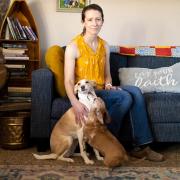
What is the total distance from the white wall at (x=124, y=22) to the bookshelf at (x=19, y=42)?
17cm

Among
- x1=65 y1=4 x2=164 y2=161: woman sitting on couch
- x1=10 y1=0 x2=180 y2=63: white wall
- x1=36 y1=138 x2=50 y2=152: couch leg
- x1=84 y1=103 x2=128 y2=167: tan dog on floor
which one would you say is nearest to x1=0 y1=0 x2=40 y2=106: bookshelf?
x1=10 y1=0 x2=180 y2=63: white wall

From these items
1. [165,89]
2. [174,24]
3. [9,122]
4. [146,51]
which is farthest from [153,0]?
[9,122]

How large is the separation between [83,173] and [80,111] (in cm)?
43

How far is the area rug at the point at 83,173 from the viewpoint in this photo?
2.01 meters

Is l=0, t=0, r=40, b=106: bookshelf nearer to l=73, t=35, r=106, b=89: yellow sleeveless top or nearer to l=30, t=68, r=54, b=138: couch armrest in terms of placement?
l=30, t=68, r=54, b=138: couch armrest

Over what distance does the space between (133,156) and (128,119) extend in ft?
0.88

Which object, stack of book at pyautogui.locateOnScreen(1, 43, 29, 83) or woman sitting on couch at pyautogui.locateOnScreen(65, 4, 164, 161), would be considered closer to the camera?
woman sitting on couch at pyautogui.locateOnScreen(65, 4, 164, 161)

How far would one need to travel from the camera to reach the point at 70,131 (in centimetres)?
236

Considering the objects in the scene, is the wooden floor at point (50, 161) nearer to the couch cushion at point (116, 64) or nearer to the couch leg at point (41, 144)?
the couch leg at point (41, 144)

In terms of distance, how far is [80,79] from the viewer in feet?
8.32

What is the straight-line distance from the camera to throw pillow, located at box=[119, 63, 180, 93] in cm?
292

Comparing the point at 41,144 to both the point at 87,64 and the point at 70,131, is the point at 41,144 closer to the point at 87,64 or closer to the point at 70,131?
the point at 70,131

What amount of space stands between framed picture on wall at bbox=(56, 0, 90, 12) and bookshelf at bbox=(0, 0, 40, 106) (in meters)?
0.33

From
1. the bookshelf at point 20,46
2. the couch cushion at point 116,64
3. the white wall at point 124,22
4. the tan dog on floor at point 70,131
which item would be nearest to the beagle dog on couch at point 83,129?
the tan dog on floor at point 70,131
